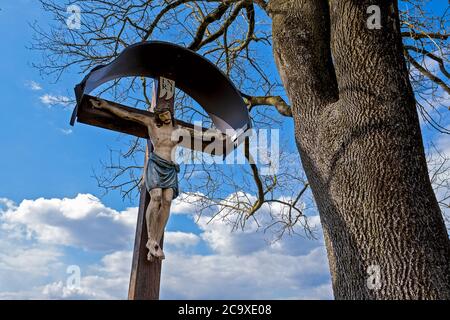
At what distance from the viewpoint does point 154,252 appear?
270 cm

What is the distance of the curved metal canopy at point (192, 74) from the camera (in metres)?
3.40

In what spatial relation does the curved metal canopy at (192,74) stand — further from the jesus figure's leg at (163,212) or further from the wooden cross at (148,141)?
the jesus figure's leg at (163,212)

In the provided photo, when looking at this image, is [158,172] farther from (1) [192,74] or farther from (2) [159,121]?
(1) [192,74]

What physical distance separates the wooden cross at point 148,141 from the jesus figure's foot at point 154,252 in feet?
0.14

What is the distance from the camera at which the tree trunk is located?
224cm

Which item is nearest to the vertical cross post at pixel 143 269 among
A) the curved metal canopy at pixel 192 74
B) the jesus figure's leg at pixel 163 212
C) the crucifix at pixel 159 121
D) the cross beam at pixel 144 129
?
the crucifix at pixel 159 121

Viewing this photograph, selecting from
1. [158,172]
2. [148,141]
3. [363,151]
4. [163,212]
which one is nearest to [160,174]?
[158,172]

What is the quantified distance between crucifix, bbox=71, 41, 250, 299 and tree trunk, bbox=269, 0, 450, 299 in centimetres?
70

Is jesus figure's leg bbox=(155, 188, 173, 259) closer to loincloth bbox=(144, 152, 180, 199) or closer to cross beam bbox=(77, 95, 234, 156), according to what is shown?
loincloth bbox=(144, 152, 180, 199)

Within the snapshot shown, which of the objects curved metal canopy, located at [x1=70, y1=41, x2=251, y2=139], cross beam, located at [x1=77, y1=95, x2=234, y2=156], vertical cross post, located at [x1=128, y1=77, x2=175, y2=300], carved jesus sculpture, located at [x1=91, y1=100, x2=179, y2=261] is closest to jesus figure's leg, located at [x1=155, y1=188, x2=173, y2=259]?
carved jesus sculpture, located at [x1=91, y1=100, x2=179, y2=261]

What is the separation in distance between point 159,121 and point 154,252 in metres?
1.11
